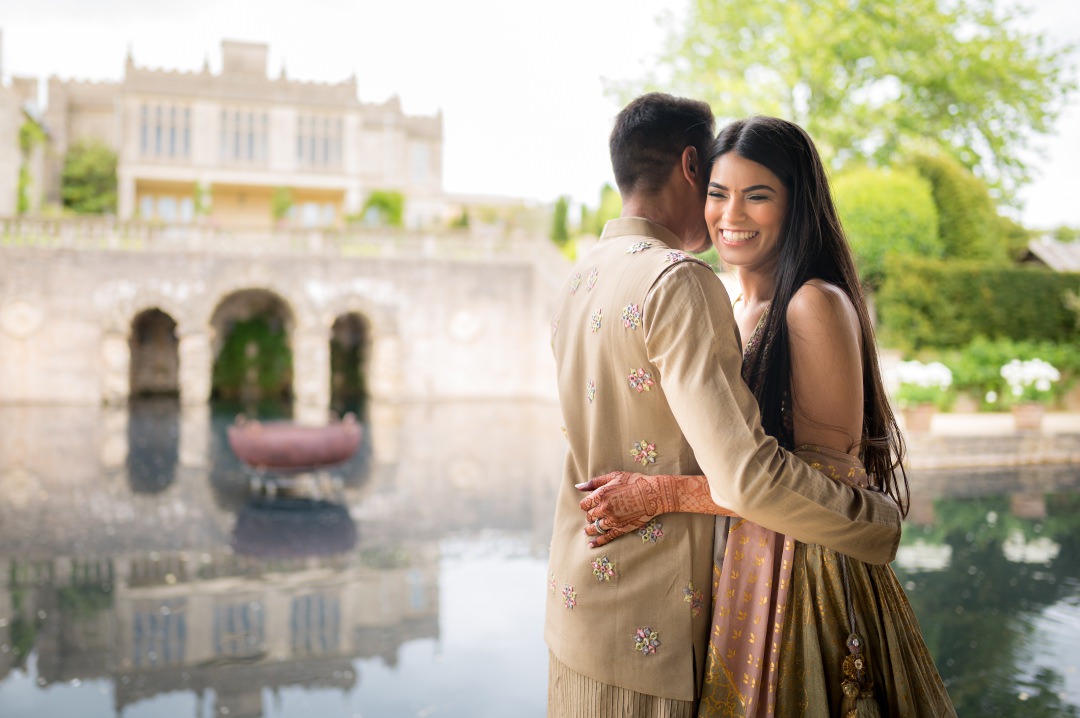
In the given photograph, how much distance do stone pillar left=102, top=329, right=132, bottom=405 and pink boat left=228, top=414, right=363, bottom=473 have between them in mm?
13461

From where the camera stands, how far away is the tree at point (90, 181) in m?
34.0

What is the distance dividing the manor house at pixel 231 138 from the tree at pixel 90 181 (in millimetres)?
470

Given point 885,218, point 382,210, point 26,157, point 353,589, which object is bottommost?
point 353,589

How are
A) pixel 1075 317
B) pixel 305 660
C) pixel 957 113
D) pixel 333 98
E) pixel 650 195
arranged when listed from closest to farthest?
pixel 650 195
pixel 305 660
pixel 1075 317
pixel 957 113
pixel 333 98

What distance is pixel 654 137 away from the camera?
1.91m

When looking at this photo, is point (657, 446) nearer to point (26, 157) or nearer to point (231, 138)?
point (26, 157)

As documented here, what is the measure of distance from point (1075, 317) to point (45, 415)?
2206cm

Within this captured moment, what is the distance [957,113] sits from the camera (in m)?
21.3

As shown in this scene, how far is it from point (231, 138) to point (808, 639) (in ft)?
115

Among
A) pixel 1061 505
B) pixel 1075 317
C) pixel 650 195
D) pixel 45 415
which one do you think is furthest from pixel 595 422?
pixel 45 415

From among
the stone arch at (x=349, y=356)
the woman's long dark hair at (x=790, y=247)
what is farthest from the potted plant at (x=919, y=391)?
the stone arch at (x=349, y=356)

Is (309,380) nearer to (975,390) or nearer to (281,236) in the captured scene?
(281,236)

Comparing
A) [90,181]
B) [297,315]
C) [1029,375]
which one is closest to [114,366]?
[297,315]

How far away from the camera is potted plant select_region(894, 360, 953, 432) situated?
464 inches
